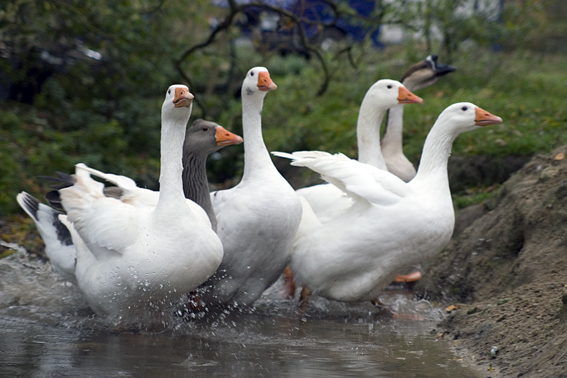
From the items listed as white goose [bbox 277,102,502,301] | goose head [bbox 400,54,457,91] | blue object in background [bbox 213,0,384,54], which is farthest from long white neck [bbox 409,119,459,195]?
blue object in background [bbox 213,0,384,54]

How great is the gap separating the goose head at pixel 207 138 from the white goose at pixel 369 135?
1257 millimetres

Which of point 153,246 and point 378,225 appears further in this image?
point 378,225

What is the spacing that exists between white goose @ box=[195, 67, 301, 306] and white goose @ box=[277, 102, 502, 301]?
309 millimetres

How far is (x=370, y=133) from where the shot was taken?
6645 mm

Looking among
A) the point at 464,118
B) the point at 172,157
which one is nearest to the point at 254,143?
the point at 172,157

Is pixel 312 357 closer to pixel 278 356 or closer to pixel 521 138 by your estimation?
pixel 278 356

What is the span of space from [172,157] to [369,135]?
252 centimetres

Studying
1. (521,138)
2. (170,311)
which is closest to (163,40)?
(521,138)

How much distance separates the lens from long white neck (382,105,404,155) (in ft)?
24.1

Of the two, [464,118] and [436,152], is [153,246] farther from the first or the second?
[464,118]

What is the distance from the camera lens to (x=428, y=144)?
18.0 ft

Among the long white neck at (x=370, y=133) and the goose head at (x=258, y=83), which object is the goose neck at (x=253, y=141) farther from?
the long white neck at (x=370, y=133)

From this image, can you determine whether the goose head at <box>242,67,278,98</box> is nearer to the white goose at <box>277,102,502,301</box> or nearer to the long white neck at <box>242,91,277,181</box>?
the long white neck at <box>242,91,277,181</box>

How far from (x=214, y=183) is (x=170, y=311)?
6.23 m
